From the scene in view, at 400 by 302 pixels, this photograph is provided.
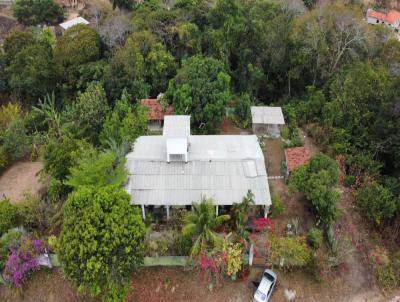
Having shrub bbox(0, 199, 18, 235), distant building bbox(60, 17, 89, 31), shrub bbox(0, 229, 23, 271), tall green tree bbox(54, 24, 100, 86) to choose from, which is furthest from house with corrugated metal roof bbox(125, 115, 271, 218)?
distant building bbox(60, 17, 89, 31)

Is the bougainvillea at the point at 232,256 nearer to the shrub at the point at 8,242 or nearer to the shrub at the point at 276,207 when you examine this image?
the shrub at the point at 276,207

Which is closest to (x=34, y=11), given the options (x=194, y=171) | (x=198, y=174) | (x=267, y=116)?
(x=267, y=116)

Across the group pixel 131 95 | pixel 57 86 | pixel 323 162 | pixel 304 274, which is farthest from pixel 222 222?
pixel 57 86

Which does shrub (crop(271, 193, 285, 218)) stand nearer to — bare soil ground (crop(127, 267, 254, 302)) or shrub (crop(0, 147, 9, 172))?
bare soil ground (crop(127, 267, 254, 302))

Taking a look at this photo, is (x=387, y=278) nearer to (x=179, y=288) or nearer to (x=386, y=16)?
(x=179, y=288)

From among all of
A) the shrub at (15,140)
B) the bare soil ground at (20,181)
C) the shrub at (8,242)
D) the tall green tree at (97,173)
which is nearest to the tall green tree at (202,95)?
the tall green tree at (97,173)

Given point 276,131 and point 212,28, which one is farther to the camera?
point 212,28

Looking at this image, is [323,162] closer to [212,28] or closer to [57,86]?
[212,28]
